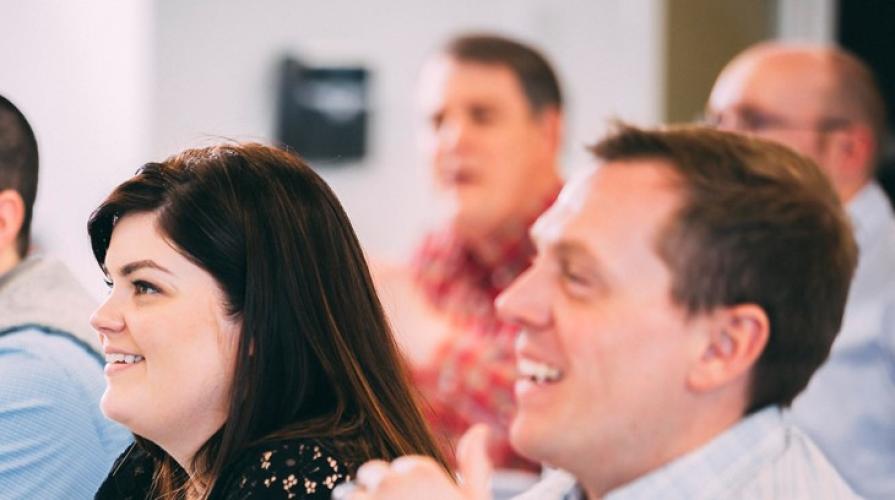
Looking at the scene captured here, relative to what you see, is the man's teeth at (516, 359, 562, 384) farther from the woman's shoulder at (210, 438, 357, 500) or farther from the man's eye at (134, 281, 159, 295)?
the man's eye at (134, 281, 159, 295)

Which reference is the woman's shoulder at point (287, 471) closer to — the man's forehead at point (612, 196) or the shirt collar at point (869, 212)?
the man's forehead at point (612, 196)

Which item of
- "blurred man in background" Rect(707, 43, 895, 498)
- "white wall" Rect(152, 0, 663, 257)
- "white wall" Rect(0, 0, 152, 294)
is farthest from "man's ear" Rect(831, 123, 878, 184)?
"white wall" Rect(152, 0, 663, 257)

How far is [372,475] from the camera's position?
1.10 m

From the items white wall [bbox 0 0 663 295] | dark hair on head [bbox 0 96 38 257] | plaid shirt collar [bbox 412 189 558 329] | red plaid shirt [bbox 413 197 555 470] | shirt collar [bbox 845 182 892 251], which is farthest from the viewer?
white wall [bbox 0 0 663 295]

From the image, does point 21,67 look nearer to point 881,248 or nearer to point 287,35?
point 287,35

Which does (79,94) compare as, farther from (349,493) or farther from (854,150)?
(349,493)

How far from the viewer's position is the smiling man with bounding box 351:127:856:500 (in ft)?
3.68

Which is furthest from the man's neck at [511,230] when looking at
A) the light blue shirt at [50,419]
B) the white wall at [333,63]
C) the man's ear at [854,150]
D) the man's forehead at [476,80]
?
the white wall at [333,63]

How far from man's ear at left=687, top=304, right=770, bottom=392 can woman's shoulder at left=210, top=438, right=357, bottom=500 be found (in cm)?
40

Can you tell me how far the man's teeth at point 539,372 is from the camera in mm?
1145

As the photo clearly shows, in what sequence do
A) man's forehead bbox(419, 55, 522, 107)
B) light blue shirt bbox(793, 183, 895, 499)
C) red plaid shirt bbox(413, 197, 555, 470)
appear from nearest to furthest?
1. light blue shirt bbox(793, 183, 895, 499)
2. red plaid shirt bbox(413, 197, 555, 470)
3. man's forehead bbox(419, 55, 522, 107)

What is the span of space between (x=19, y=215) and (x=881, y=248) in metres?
1.61

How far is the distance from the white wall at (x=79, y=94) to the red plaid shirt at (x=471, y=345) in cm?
110

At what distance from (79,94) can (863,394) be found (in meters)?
2.80
